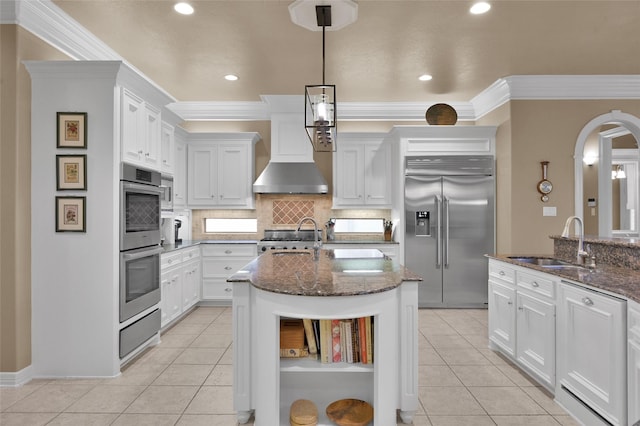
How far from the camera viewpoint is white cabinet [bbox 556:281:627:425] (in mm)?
1953

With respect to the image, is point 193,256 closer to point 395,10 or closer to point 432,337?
point 432,337

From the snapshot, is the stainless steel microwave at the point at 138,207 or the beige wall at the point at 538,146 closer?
the stainless steel microwave at the point at 138,207

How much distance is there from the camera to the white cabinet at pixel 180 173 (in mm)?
5090

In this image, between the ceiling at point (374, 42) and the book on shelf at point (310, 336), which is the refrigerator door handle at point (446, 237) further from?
the book on shelf at point (310, 336)

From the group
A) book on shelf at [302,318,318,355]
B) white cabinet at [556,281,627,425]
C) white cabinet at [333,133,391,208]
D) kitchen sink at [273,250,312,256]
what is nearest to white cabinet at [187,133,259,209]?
white cabinet at [333,133,391,208]

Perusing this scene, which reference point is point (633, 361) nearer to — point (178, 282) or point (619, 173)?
point (178, 282)

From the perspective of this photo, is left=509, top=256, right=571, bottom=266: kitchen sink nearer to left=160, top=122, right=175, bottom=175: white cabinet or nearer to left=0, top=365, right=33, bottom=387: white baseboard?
left=160, top=122, right=175, bottom=175: white cabinet

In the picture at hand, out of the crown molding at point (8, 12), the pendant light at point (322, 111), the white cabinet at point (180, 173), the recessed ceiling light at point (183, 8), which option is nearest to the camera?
the pendant light at point (322, 111)

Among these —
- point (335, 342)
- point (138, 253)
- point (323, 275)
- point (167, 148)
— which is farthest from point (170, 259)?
point (335, 342)

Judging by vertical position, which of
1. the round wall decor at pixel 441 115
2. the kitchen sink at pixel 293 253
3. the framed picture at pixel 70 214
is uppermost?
the round wall decor at pixel 441 115

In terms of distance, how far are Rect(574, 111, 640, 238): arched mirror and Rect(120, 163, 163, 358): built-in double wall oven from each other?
4.99m

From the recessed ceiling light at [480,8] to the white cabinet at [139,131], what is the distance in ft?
9.63

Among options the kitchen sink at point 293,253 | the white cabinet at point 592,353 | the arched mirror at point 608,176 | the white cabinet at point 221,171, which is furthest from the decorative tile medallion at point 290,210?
the white cabinet at point 592,353

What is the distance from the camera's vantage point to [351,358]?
2.13 meters
